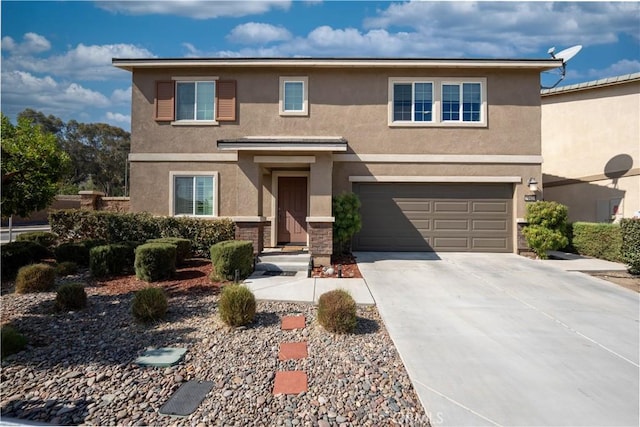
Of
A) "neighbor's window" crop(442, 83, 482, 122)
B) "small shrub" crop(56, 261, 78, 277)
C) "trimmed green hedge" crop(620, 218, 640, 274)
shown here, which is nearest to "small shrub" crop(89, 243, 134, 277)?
"small shrub" crop(56, 261, 78, 277)

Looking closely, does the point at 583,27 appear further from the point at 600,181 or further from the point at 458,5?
the point at 600,181

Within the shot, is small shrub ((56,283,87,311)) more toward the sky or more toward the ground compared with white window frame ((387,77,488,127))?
more toward the ground

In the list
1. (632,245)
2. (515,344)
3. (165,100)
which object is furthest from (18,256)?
(632,245)

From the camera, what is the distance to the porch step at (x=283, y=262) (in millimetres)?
8812

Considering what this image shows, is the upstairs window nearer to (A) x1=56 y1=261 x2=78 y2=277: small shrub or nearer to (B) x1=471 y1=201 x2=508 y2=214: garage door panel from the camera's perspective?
(A) x1=56 y1=261 x2=78 y2=277: small shrub

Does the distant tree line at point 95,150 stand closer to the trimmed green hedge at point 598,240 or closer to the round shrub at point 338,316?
the round shrub at point 338,316

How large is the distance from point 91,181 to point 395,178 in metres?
46.8

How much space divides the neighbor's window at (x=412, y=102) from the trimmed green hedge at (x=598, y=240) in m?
6.42

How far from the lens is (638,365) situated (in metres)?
4.17

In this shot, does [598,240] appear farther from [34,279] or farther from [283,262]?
[34,279]

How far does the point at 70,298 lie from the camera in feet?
19.1

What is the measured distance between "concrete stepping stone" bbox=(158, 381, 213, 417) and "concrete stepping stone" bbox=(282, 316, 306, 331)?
1.60m

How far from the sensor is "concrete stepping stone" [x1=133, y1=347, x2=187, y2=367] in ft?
13.5

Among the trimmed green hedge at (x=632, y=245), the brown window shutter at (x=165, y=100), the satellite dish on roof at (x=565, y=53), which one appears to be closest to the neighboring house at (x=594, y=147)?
A: the satellite dish on roof at (x=565, y=53)
